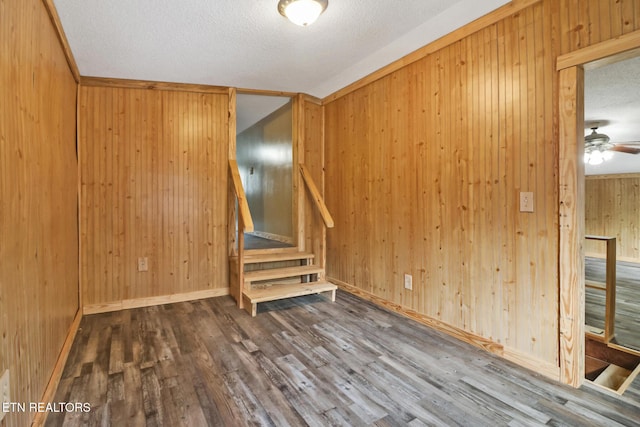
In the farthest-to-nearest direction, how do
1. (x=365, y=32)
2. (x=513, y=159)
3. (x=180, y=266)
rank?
(x=180, y=266), (x=365, y=32), (x=513, y=159)

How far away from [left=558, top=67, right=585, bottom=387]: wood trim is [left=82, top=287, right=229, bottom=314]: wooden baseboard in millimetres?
3199

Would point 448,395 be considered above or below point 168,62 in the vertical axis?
below

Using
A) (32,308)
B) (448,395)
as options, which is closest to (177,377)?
(32,308)

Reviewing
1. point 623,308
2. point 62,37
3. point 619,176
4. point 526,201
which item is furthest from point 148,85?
point 619,176

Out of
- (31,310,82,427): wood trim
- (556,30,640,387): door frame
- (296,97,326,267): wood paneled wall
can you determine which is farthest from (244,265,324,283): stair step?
(556,30,640,387): door frame

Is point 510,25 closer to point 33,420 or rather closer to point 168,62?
point 168,62

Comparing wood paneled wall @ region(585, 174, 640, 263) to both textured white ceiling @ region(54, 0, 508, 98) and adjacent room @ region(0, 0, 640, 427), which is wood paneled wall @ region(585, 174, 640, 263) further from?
textured white ceiling @ region(54, 0, 508, 98)

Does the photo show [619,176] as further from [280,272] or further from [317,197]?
[280,272]

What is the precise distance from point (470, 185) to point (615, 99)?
2585 millimetres

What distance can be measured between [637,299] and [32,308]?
5913 mm

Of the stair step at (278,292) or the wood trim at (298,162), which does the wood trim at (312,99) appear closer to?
the wood trim at (298,162)

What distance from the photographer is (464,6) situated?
2.23 m

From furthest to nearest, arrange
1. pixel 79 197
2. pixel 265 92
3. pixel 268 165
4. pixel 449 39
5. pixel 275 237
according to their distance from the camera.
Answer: pixel 268 165
pixel 275 237
pixel 265 92
pixel 79 197
pixel 449 39

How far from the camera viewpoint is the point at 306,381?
1.89 m
